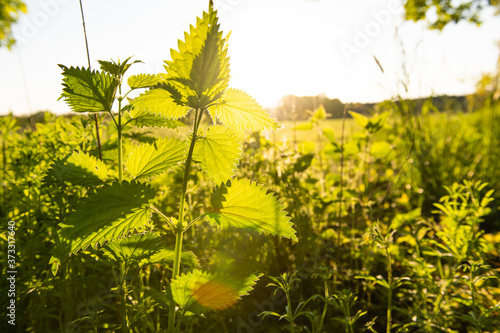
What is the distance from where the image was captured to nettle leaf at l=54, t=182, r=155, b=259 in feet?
2.59

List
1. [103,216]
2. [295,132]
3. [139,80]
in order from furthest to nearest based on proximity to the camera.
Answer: [295,132] < [139,80] < [103,216]

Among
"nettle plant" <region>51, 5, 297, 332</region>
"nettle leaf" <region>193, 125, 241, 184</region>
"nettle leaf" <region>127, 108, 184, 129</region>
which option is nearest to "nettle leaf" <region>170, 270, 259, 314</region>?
"nettle plant" <region>51, 5, 297, 332</region>

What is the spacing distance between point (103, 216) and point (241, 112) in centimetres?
49

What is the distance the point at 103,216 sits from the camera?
816 millimetres

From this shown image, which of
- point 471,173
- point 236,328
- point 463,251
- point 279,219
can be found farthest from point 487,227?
point 279,219

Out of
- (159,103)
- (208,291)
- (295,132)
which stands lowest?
(208,291)

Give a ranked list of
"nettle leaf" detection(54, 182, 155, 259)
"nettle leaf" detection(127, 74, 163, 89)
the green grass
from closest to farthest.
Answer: "nettle leaf" detection(54, 182, 155, 259) < "nettle leaf" detection(127, 74, 163, 89) < the green grass

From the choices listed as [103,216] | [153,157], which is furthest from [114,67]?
[103,216]

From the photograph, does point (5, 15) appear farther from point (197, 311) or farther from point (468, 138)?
point (468, 138)

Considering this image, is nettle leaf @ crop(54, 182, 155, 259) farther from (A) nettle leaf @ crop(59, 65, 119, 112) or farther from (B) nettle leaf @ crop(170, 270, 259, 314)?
(A) nettle leaf @ crop(59, 65, 119, 112)

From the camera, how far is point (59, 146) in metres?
1.59

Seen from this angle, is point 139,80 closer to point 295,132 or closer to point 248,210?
point 248,210

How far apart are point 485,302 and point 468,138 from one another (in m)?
3.79

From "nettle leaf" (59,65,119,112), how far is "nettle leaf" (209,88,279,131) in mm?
345
